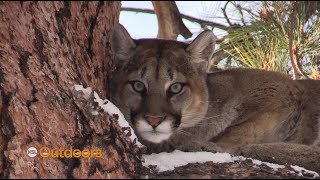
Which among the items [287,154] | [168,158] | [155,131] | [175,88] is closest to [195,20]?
[175,88]

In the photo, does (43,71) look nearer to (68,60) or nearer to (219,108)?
(68,60)

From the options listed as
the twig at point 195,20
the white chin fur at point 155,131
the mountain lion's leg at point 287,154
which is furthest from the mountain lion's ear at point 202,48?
the twig at point 195,20

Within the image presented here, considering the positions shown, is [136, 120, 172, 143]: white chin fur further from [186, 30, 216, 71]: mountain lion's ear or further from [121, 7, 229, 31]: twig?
[121, 7, 229, 31]: twig

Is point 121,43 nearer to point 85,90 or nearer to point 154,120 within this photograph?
point 154,120

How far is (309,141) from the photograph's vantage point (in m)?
3.37

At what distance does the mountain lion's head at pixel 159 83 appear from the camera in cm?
288

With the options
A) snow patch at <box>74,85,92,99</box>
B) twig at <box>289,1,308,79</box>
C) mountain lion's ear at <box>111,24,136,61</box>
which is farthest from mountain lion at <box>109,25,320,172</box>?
snow patch at <box>74,85,92,99</box>

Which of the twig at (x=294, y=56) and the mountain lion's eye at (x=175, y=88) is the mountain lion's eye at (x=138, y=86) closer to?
the mountain lion's eye at (x=175, y=88)

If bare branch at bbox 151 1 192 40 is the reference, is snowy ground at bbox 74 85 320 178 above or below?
below

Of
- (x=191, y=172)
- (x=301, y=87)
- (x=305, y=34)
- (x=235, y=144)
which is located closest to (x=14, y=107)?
(x=191, y=172)

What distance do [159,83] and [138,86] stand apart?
13 centimetres

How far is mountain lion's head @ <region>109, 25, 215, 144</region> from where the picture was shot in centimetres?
288

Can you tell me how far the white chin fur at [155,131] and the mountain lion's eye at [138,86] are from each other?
0.24m

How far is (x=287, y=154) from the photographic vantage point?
8.97ft
